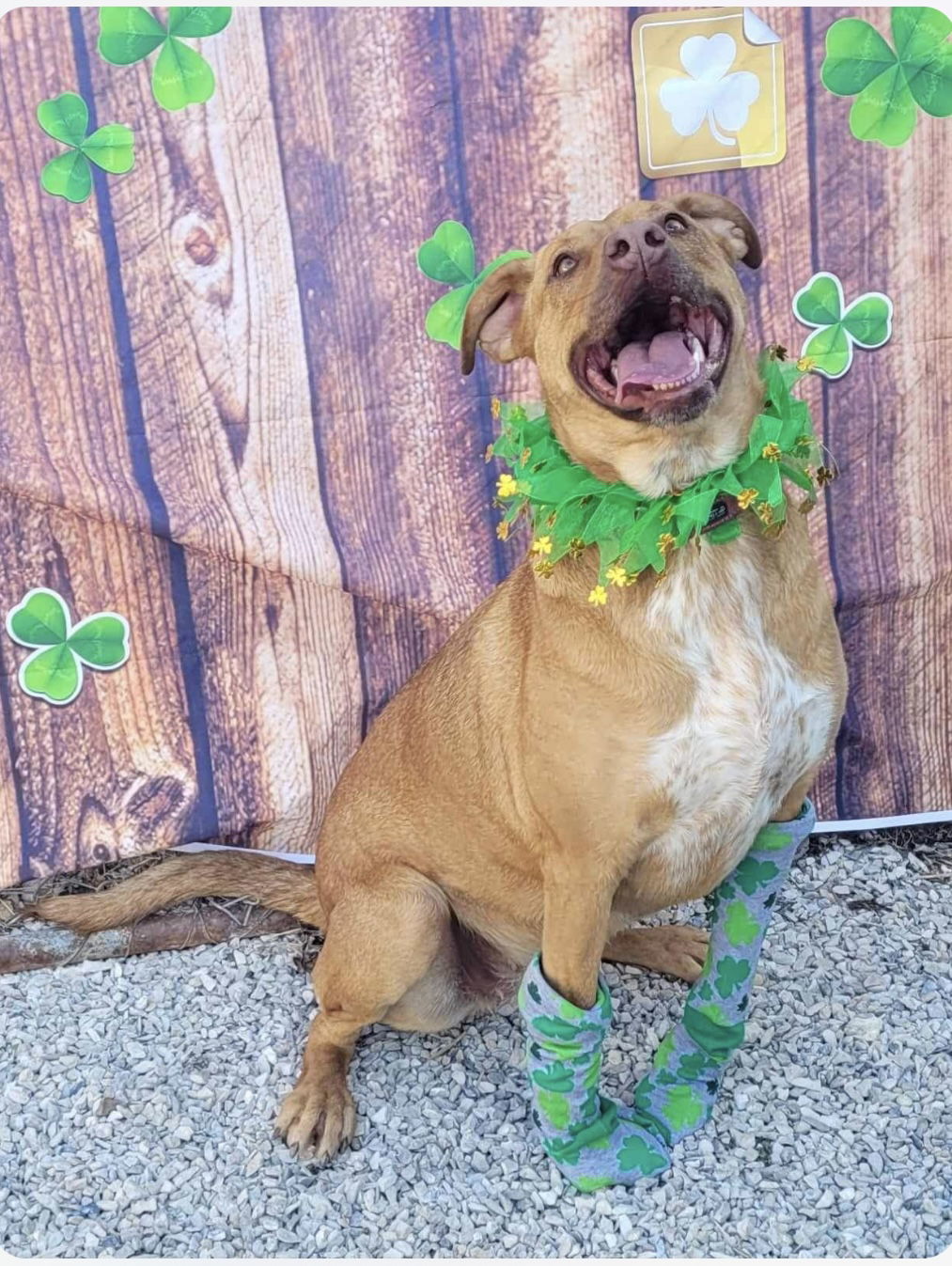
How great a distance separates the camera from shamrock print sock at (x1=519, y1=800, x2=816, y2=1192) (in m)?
2.76

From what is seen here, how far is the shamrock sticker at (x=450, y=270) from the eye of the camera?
3797mm

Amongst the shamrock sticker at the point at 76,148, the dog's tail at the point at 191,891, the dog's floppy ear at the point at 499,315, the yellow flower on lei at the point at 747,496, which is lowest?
the dog's tail at the point at 191,891

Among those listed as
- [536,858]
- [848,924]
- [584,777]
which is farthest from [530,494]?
[848,924]

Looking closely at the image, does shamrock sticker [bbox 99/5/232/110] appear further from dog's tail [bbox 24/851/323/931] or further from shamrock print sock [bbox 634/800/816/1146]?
shamrock print sock [bbox 634/800/816/1146]

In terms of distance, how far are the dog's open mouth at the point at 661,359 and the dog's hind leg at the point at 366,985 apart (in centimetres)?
147

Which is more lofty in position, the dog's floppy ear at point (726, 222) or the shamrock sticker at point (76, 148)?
the shamrock sticker at point (76, 148)

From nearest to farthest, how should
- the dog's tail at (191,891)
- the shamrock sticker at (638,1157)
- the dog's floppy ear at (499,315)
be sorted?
the dog's floppy ear at (499,315) → the shamrock sticker at (638,1157) → the dog's tail at (191,891)

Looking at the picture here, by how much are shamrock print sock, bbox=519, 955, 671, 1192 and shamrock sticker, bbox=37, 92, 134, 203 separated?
2.87 metres

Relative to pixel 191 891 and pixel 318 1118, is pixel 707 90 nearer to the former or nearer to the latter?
pixel 191 891

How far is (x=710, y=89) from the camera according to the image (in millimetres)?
3674

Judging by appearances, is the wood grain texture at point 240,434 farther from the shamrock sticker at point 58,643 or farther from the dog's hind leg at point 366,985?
the dog's hind leg at point 366,985

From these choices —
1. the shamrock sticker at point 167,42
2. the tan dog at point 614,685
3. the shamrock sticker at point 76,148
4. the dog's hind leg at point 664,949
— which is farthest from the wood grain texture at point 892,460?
the shamrock sticker at point 76,148

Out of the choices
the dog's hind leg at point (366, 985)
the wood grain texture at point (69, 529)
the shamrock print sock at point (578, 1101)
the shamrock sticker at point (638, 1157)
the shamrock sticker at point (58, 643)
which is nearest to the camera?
the shamrock print sock at point (578, 1101)

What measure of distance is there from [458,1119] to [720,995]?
2.84ft
